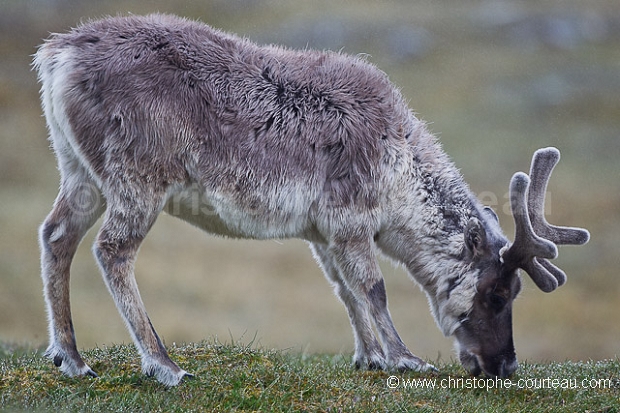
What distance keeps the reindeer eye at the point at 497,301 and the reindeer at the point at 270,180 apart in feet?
0.05

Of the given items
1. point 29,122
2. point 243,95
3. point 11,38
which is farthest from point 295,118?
point 11,38

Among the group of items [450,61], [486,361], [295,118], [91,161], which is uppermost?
[450,61]

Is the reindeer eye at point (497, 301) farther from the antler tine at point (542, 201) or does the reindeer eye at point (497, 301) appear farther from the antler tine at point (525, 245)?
the antler tine at point (542, 201)

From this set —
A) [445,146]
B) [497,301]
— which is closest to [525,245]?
[497,301]

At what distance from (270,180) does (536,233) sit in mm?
3131

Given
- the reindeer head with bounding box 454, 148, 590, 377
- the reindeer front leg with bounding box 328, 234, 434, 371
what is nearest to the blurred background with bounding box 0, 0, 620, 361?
the reindeer head with bounding box 454, 148, 590, 377

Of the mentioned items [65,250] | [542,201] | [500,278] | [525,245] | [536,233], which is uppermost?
[542,201]

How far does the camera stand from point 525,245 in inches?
377

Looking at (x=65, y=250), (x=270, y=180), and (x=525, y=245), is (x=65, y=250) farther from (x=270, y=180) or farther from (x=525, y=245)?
(x=525, y=245)

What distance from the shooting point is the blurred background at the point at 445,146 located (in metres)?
27.5

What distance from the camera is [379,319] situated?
31.8 feet

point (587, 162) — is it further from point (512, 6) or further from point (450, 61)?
point (512, 6)

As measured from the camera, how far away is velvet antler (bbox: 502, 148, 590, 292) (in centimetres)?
952

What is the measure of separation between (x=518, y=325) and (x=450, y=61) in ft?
73.7
